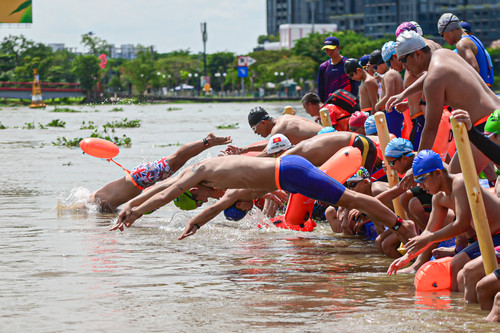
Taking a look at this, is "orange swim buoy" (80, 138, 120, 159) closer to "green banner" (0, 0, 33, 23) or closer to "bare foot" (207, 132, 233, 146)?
"bare foot" (207, 132, 233, 146)

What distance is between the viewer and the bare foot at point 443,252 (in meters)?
7.29

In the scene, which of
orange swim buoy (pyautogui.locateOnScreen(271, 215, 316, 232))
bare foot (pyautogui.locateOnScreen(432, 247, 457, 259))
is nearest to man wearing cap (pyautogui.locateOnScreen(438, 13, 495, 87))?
orange swim buoy (pyautogui.locateOnScreen(271, 215, 316, 232))

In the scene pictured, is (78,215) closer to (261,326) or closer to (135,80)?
(261,326)

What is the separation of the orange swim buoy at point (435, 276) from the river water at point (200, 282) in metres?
0.14

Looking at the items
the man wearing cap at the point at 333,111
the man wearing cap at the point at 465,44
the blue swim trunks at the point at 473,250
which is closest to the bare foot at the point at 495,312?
the blue swim trunks at the point at 473,250

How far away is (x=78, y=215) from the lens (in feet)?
42.0

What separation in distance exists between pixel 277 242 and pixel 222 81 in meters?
144

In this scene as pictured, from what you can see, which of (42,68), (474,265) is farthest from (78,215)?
(42,68)

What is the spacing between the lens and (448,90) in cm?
730

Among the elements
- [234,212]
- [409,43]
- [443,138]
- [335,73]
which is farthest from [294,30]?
[409,43]

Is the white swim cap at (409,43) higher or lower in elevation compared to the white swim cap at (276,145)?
higher

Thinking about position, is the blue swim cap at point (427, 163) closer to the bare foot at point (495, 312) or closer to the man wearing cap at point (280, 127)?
the bare foot at point (495, 312)

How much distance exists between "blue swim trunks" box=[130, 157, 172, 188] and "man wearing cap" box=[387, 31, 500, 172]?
553cm

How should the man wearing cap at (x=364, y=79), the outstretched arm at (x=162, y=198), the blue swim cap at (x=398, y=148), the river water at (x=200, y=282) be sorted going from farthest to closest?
1. the man wearing cap at (x=364, y=79)
2. the outstretched arm at (x=162, y=198)
3. the blue swim cap at (x=398, y=148)
4. the river water at (x=200, y=282)
